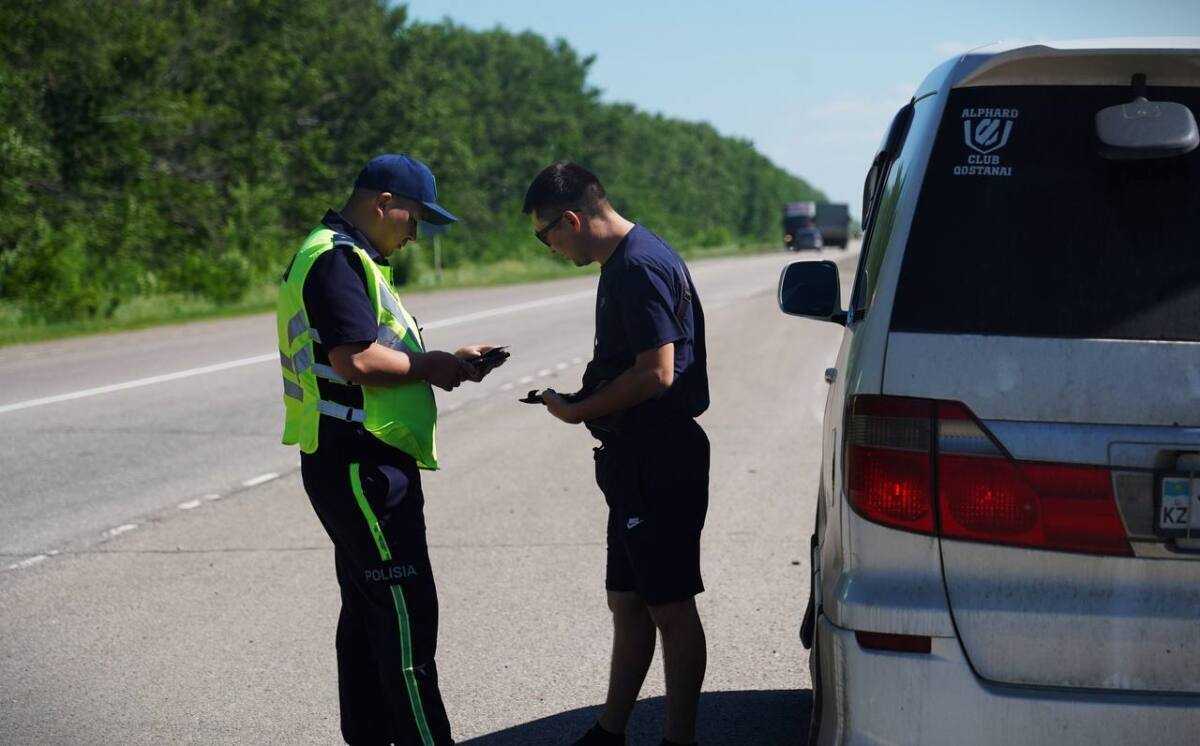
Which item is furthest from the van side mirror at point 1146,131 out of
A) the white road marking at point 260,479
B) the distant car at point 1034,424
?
the white road marking at point 260,479

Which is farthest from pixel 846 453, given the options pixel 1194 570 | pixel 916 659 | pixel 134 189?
pixel 134 189

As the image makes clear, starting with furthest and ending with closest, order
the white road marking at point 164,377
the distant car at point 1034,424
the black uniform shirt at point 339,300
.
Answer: the white road marking at point 164,377 → the black uniform shirt at point 339,300 → the distant car at point 1034,424

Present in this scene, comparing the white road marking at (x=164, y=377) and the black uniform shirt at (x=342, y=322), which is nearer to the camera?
the black uniform shirt at (x=342, y=322)

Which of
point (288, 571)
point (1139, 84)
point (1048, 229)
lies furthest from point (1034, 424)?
point (288, 571)

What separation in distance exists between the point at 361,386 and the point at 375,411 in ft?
0.31

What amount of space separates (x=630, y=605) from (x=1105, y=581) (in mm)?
1802

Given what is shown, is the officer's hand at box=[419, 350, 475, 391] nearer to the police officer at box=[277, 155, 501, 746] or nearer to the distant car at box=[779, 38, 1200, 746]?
the police officer at box=[277, 155, 501, 746]

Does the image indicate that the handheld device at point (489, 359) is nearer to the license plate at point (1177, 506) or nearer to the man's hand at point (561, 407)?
the man's hand at point (561, 407)

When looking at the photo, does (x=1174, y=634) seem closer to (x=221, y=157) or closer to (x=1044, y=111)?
(x=1044, y=111)

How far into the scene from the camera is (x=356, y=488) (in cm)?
392

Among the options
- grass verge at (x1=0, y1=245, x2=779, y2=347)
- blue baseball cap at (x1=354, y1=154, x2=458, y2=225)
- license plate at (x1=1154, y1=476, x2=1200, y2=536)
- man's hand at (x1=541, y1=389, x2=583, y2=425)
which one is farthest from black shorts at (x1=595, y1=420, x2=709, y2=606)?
grass verge at (x1=0, y1=245, x2=779, y2=347)

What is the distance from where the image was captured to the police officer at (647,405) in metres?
3.94

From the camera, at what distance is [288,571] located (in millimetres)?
6898

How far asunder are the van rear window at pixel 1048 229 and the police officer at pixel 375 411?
1.61m
